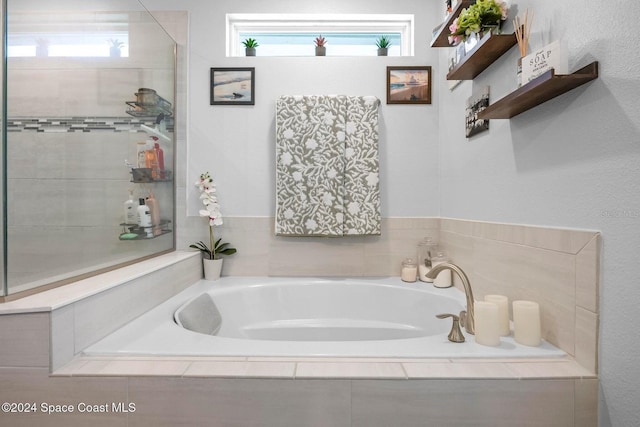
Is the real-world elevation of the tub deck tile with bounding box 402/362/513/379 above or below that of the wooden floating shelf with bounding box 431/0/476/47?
below

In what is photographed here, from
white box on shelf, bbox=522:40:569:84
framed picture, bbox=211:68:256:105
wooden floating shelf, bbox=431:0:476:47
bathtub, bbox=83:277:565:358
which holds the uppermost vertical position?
wooden floating shelf, bbox=431:0:476:47

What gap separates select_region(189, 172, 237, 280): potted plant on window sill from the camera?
2.03m

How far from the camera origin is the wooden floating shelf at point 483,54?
1259 mm

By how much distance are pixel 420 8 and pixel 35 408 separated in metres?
2.64

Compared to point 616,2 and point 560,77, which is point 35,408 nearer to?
point 560,77

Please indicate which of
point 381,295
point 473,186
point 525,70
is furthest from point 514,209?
point 381,295

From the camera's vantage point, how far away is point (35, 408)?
896 millimetres

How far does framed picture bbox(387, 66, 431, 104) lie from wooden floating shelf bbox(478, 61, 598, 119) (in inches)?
35.8

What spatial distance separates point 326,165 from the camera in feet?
6.69

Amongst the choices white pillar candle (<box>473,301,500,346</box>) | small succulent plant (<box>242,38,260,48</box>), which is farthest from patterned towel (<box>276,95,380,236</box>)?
white pillar candle (<box>473,301,500,346</box>)

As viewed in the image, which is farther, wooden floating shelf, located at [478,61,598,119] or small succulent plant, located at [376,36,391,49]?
small succulent plant, located at [376,36,391,49]

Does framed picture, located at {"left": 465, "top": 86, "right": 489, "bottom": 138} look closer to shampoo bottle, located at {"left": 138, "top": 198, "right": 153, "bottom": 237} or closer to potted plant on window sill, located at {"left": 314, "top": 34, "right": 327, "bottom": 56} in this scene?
Answer: potted plant on window sill, located at {"left": 314, "top": 34, "right": 327, "bottom": 56}

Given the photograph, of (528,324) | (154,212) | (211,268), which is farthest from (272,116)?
(528,324)

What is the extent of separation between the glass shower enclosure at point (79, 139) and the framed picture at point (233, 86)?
12.9 inches
